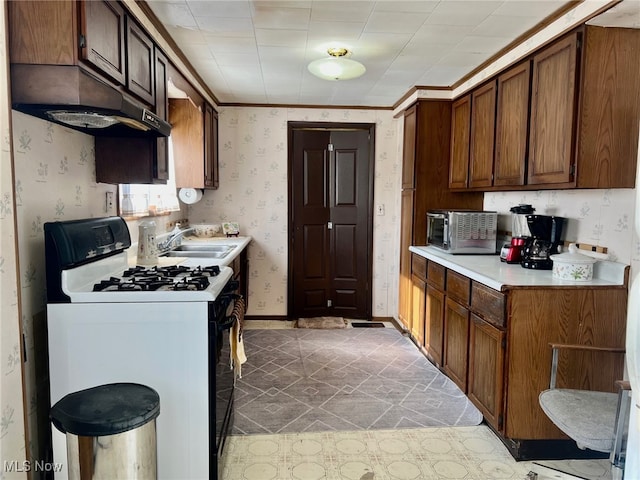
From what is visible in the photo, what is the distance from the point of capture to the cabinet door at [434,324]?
10.7 feet

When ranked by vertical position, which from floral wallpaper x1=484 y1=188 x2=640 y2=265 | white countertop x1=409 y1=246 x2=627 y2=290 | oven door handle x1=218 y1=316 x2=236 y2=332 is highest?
floral wallpaper x1=484 y1=188 x2=640 y2=265

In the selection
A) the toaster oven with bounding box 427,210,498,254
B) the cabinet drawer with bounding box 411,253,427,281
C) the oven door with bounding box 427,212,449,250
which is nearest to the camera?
the toaster oven with bounding box 427,210,498,254

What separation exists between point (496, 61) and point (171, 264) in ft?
8.46

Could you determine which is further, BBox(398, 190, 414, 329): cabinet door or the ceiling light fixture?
BBox(398, 190, 414, 329): cabinet door

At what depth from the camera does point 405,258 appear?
14.2 ft

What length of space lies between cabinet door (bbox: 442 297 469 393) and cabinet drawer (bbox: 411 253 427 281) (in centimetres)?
57

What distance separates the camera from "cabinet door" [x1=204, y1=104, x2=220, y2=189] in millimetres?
3965

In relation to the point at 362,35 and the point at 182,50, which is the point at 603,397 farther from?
the point at 182,50

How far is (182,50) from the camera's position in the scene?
3.01 meters

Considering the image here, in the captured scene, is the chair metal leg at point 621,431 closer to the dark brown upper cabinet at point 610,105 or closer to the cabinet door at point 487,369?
the cabinet door at point 487,369

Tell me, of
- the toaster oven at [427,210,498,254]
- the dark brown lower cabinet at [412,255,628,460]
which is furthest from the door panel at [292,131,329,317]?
the dark brown lower cabinet at [412,255,628,460]

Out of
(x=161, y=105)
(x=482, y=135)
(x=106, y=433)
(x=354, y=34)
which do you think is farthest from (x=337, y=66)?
(x=106, y=433)

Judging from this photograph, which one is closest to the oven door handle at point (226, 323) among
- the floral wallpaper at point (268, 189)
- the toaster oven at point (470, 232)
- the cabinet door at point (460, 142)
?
the toaster oven at point (470, 232)

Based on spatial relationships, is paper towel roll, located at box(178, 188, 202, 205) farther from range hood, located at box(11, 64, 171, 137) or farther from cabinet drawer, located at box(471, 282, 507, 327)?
cabinet drawer, located at box(471, 282, 507, 327)
